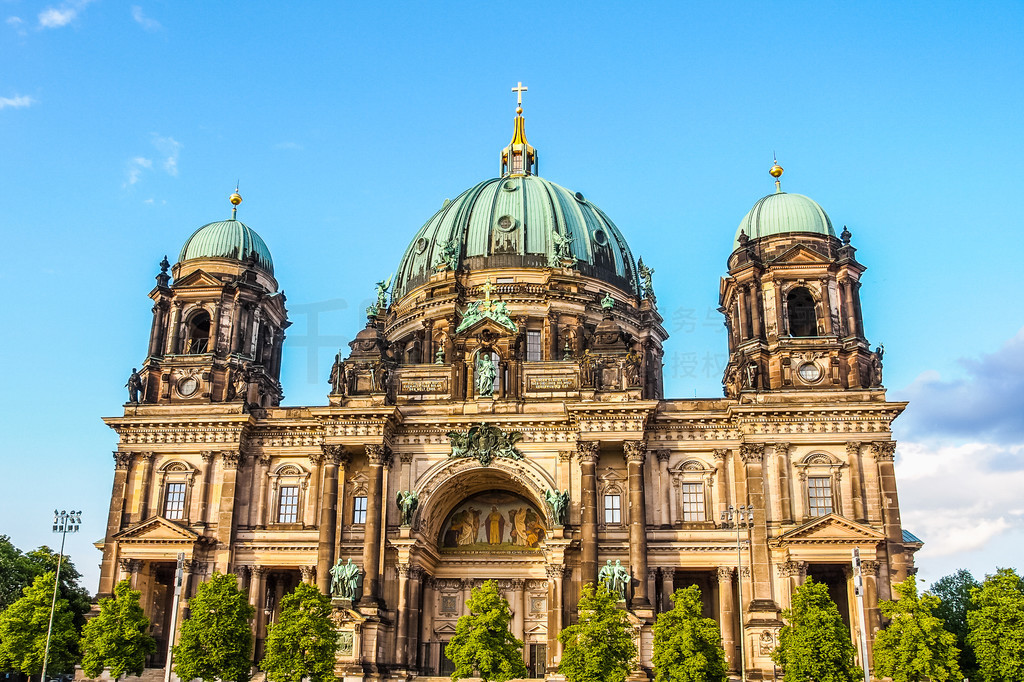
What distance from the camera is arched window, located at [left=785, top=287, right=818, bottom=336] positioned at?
57.6 metres

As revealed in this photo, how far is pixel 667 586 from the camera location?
52.2 m

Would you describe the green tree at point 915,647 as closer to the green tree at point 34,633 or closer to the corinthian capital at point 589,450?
the corinthian capital at point 589,450

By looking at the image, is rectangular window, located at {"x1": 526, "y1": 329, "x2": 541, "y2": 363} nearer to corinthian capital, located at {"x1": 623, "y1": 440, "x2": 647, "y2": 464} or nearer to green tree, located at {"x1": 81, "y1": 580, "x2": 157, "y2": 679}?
corinthian capital, located at {"x1": 623, "y1": 440, "x2": 647, "y2": 464}

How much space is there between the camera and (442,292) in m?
66.4

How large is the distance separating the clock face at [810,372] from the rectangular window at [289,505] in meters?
27.7

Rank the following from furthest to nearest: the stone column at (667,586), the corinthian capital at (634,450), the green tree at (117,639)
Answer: the corinthian capital at (634,450) → the stone column at (667,586) → the green tree at (117,639)

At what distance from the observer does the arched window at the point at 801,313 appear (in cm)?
5759

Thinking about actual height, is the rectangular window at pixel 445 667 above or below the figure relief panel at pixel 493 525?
below

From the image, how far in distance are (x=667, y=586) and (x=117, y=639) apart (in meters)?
26.5

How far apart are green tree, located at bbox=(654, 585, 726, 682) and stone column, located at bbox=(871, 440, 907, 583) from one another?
10.9 m

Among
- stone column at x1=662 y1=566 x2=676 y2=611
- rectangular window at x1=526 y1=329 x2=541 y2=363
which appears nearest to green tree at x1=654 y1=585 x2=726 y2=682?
stone column at x1=662 y1=566 x2=676 y2=611

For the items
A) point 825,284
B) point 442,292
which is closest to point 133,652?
point 442,292

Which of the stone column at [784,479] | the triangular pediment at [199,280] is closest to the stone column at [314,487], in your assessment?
the triangular pediment at [199,280]

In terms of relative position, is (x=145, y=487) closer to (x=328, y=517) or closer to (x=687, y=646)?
(x=328, y=517)
